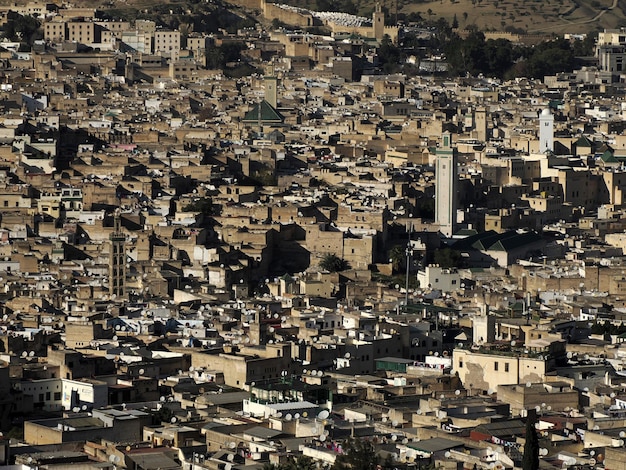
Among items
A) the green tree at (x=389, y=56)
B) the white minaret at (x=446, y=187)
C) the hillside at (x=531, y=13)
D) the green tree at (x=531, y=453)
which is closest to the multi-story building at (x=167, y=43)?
the green tree at (x=389, y=56)

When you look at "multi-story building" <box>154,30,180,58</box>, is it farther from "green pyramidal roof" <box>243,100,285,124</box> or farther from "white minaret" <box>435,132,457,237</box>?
"white minaret" <box>435,132,457,237</box>

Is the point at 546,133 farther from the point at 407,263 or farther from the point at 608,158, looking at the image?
the point at 407,263

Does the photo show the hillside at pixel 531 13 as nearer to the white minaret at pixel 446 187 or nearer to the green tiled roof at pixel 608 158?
the green tiled roof at pixel 608 158

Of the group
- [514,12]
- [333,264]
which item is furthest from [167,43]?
[333,264]

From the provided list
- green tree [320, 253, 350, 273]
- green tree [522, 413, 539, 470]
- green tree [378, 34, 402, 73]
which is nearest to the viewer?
green tree [522, 413, 539, 470]

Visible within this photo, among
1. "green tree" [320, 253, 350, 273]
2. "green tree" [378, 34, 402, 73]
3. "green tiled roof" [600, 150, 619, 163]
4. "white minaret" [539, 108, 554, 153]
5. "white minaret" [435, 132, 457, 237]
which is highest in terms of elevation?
"green tree" [378, 34, 402, 73]

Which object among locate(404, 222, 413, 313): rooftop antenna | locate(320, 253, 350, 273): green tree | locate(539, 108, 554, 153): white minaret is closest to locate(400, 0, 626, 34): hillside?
locate(539, 108, 554, 153): white minaret
